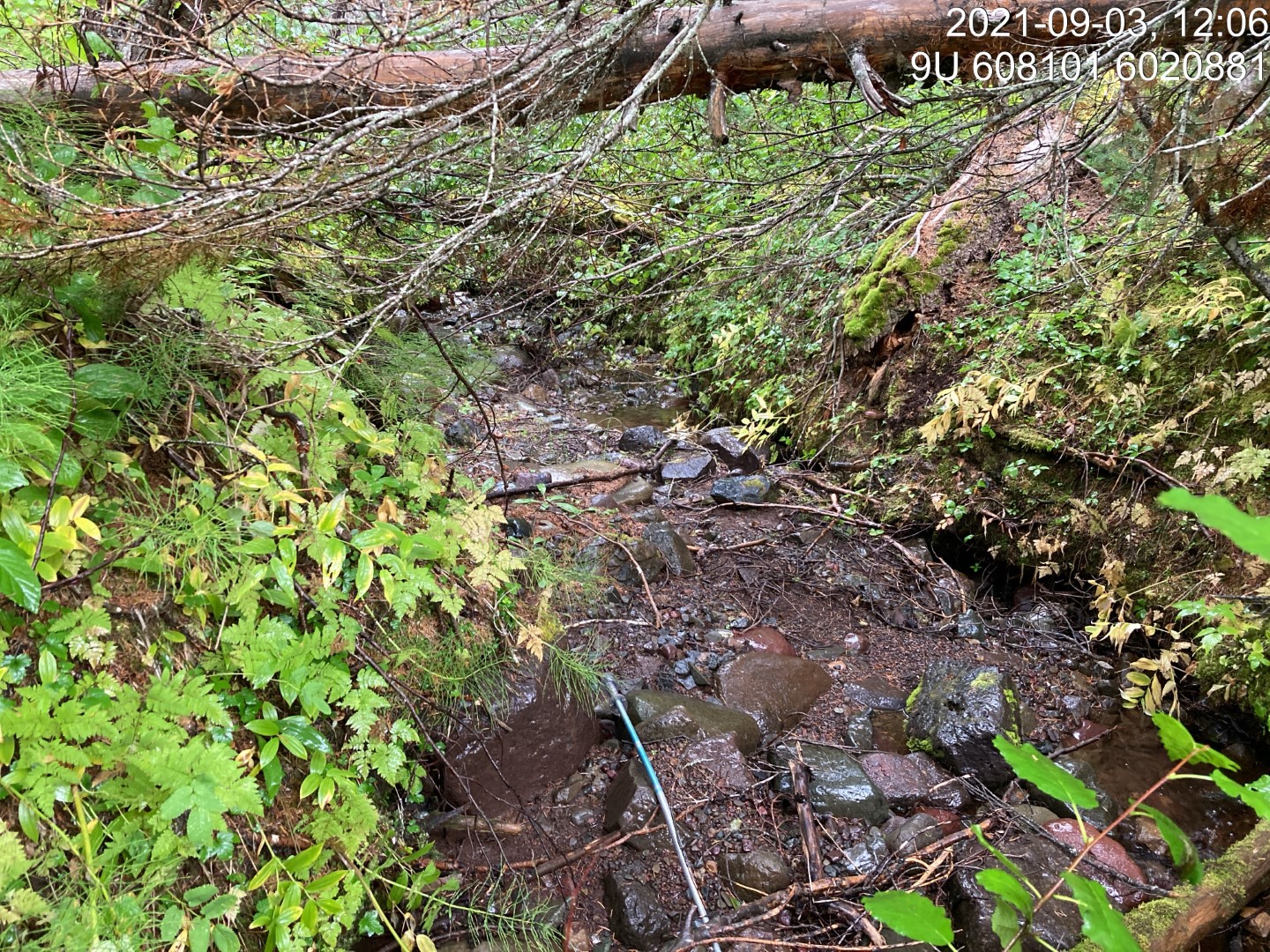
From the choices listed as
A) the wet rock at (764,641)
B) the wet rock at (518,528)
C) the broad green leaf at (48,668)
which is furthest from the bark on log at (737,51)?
the wet rock at (764,641)

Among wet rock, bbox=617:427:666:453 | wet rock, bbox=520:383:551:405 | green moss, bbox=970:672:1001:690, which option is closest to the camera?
green moss, bbox=970:672:1001:690

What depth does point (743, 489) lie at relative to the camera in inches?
221

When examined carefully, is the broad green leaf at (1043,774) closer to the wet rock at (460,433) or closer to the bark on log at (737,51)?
the bark on log at (737,51)

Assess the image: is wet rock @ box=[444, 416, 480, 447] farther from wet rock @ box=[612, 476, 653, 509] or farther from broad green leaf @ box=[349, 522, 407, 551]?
broad green leaf @ box=[349, 522, 407, 551]

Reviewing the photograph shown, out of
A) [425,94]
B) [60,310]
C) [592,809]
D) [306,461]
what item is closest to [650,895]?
[592,809]

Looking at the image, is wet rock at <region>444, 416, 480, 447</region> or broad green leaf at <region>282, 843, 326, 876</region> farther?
wet rock at <region>444, 416, 480, 447</region>

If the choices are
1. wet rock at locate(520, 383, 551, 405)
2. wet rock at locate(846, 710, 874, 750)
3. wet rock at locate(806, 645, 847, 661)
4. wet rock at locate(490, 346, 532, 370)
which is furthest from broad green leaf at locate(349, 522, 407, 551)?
wet rock at locate(490, 346, 532, 370)

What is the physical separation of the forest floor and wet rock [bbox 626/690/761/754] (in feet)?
0.19

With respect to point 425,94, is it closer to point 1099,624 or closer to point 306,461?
point 306,461

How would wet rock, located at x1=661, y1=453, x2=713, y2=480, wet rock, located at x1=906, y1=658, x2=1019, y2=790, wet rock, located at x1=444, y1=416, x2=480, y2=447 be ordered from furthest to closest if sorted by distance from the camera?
wet rock, located at x1=661, y1=453, x2=713, y2=480 → wet rock, located at x1=444, y1=416, x2=480, y2=447 → wet rock, located at x1=906, y1=658, x2=1019, y2=790

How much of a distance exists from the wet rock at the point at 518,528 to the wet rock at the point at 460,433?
5.28 ft

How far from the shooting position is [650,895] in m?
2.54

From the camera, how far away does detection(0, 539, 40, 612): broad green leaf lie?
1.69m

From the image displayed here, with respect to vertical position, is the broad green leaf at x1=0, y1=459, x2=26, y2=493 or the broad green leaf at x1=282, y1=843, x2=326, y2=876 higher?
the broad green leaf at x1=0, y1=459, x2=26, y2=493
